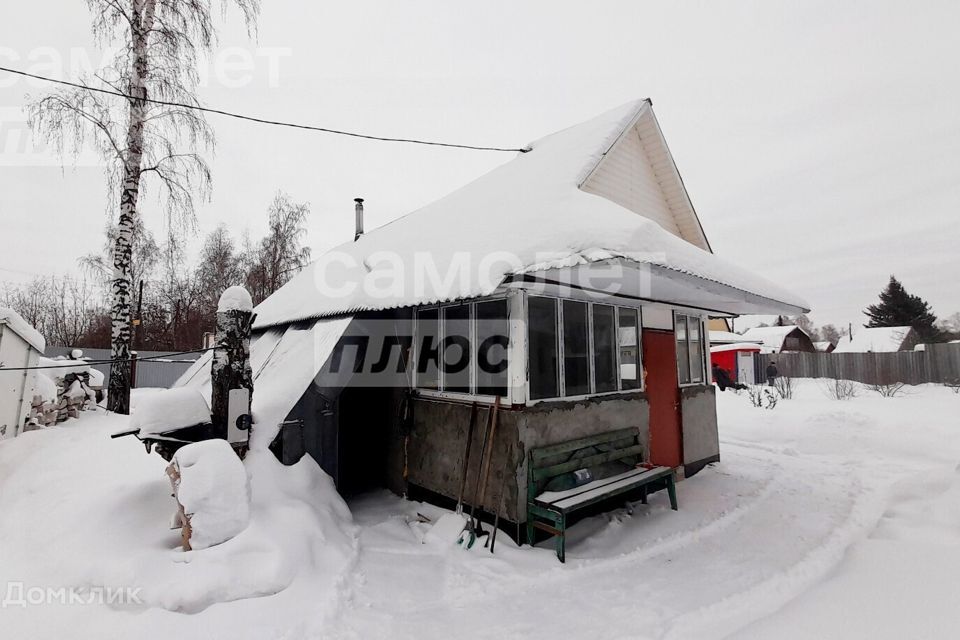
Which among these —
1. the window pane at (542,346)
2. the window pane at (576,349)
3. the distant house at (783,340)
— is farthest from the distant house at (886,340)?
the window pane at (542,346)

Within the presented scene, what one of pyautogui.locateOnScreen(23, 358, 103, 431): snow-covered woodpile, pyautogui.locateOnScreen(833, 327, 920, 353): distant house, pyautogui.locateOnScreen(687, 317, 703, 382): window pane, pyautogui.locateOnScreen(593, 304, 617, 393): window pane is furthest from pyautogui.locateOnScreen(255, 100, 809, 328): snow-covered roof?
pyautogui.locateOnScreen(833, 327, 920, 353): distant house

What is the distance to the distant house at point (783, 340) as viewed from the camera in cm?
3612

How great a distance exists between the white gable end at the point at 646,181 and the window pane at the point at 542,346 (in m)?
2.15

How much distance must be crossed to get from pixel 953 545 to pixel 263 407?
743cm

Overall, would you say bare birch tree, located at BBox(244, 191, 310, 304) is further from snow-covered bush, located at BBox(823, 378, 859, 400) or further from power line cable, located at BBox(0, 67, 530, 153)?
snow-covered bush, located at BBox(823, 378, 859, 400)

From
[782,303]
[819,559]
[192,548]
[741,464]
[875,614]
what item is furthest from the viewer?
[741,464]

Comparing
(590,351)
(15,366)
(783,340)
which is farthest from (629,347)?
(783,340)

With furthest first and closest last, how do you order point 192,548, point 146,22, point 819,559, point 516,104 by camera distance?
1. point 516,104
2. point 146,22
3. point 819,559
4. point 192,548

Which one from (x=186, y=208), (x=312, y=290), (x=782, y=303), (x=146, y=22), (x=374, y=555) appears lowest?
(x=374, y=555)

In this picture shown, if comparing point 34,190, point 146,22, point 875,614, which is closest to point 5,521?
point 875,614

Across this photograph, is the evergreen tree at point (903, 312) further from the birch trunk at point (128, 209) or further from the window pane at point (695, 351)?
the birch trunk at point (128, 209)

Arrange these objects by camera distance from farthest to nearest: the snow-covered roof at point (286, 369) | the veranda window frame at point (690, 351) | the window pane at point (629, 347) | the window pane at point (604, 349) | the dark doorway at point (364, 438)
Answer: the veranda window frame at point (690, 351) < the dark doorway at point (364, 438) < the window pane at point (629, 347) < the window pane at point (604, 349) < the snow-covered roof at point (286, 369)

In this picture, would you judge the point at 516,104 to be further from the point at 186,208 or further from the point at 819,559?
the point at 819,559

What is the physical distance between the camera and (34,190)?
13.0 meters
